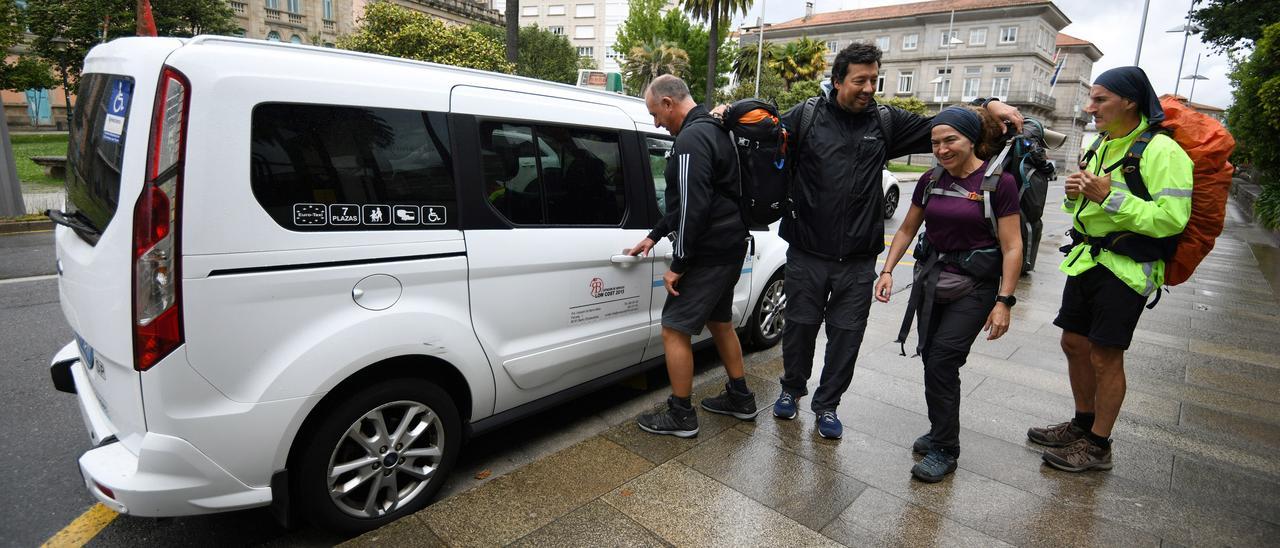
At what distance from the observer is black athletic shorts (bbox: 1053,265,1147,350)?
286cm

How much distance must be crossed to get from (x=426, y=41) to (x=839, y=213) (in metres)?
17.7

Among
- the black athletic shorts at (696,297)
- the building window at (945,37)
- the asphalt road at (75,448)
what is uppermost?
the building window at (945,37)

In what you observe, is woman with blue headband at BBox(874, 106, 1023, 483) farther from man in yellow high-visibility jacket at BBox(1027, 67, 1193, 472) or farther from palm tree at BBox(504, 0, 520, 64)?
palm tree at BBox(504, 0, 520, 64)

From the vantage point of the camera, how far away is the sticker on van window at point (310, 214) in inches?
87.0

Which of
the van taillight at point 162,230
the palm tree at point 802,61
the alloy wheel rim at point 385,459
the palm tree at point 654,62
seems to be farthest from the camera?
the palm tree at point 802,61

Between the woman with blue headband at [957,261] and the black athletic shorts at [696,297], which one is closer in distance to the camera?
the woman with blue headband at [957,261]

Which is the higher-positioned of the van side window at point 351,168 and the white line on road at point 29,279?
the van side window at point 351,168

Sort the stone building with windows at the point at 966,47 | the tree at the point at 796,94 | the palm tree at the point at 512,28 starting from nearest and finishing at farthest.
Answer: the palm tree at the point at 512,28 → the tree at the point at 796,94 → the stone building with windows at the point at 966,47

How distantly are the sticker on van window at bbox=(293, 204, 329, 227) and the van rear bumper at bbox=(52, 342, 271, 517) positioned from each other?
30.2 inches

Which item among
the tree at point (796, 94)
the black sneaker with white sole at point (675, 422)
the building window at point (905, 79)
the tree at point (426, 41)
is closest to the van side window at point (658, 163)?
the black sneaker with white sole at point (675, 422)

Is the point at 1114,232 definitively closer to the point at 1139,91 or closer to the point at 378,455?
the point at 1139,91

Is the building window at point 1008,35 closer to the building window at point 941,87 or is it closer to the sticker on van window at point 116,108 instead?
the building window at point 941,87

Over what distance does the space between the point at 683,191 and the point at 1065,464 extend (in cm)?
223

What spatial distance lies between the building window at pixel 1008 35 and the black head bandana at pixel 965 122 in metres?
64.4
